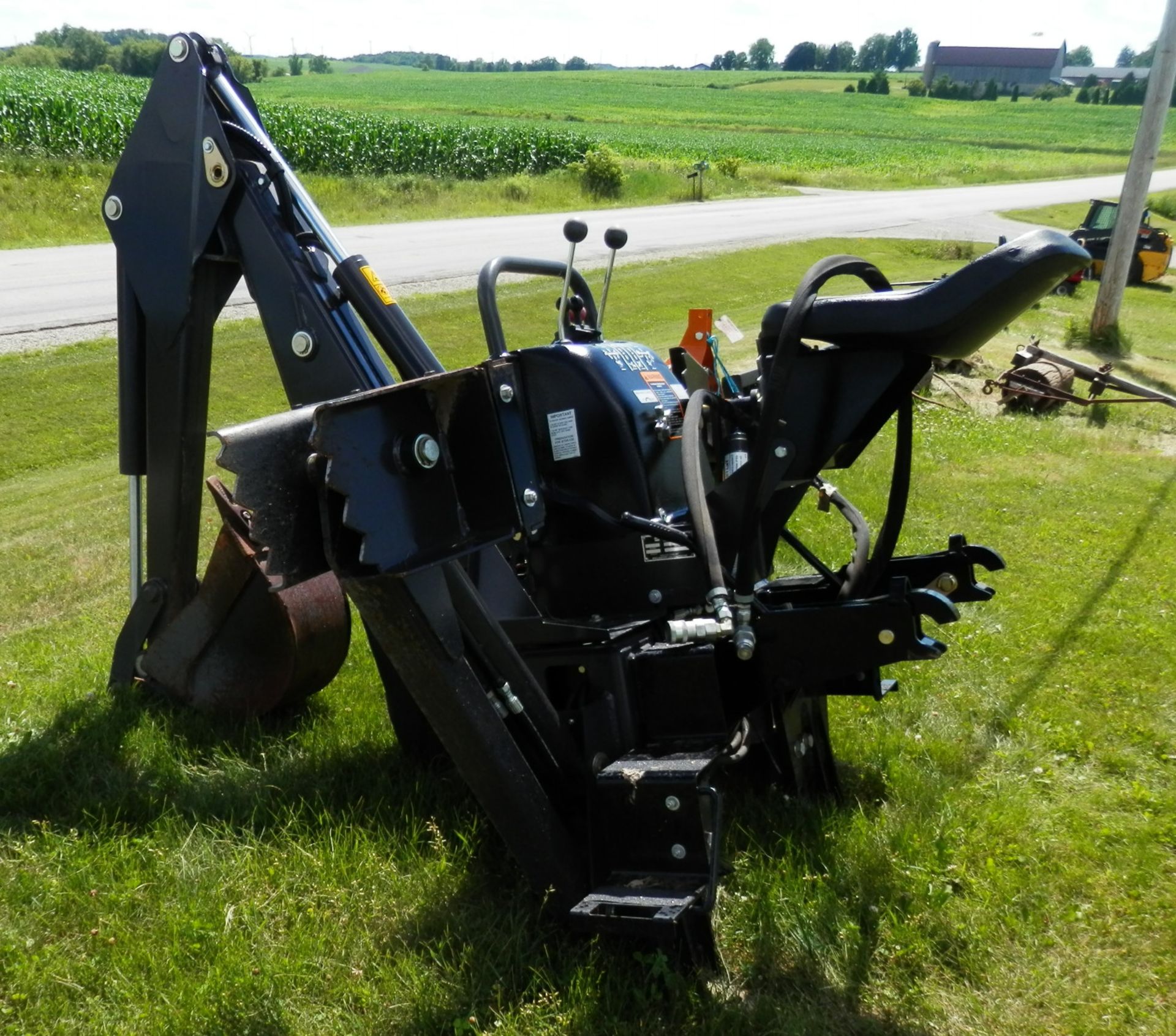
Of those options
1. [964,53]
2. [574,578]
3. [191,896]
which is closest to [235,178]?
[574,578]

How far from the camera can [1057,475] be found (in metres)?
7.76

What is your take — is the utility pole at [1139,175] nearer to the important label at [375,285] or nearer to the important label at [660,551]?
the important label at [660,551]

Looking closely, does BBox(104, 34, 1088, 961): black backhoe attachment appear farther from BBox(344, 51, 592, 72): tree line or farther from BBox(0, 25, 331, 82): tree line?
BBox(344, 51, 592, 72): tree line

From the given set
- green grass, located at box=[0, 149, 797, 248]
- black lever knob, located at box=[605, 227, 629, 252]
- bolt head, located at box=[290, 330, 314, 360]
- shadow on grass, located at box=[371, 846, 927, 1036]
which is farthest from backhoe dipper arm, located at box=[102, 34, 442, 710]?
green grass, located at box=[0, 149, 797, 248]

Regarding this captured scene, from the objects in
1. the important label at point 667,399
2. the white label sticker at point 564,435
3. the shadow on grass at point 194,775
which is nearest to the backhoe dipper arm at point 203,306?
the shadow on grass at point 194,775

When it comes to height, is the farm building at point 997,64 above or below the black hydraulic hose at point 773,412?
below

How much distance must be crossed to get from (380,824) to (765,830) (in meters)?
1.05

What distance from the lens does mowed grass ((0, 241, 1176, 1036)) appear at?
2582mm

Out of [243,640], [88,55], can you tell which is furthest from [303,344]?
[88,55]

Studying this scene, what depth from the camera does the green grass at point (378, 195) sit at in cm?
1883

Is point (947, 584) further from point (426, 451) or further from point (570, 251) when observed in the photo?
point (426, 451)

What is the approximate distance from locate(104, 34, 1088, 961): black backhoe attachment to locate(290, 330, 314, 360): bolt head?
0.01 meters

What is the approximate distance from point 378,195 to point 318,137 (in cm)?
443

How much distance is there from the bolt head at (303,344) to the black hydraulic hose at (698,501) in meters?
0.98
